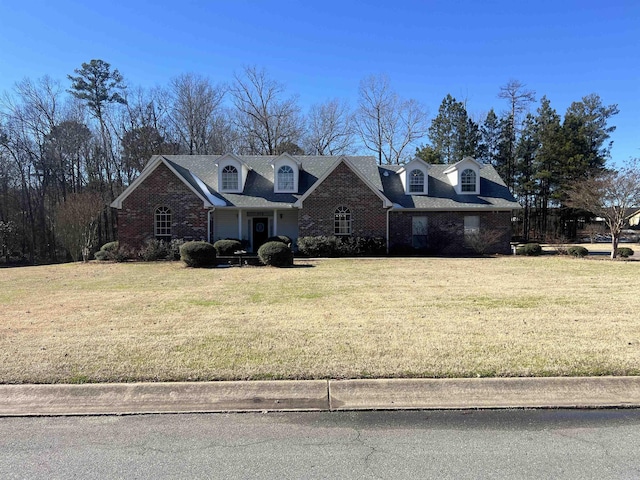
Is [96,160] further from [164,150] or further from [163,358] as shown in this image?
[163,358]

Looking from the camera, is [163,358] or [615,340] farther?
[615,340]

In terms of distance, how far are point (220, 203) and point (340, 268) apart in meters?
9.82

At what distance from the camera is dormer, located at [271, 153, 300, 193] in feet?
79.5

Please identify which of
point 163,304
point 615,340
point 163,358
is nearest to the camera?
point 163,358

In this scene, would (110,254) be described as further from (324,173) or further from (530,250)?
(530,250)

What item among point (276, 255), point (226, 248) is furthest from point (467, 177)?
point (226, 248)

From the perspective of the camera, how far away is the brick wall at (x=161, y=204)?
21641 mm

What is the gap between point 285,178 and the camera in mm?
24453

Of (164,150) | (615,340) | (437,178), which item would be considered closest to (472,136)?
(437,178)

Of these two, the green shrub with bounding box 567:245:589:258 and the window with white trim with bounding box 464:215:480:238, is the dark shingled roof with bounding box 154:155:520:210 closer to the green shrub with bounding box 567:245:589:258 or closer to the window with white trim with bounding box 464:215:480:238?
the window with white trim with bounding box 464:215:480:238

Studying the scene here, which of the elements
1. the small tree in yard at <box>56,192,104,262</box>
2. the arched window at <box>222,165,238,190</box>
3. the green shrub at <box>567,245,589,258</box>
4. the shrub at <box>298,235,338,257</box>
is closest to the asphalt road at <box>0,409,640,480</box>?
the shrub at <box>298,235,338,257</box>

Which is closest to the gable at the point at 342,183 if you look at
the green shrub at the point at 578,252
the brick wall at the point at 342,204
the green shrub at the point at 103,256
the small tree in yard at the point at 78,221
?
the brick wall at the point at 342,204

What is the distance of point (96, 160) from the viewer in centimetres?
3925

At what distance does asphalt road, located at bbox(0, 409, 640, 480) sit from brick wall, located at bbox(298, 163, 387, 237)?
1910 cm
